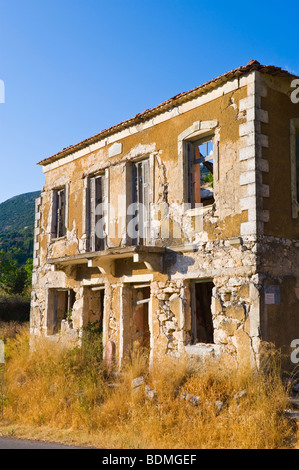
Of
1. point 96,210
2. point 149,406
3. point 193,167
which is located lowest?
point 149,406

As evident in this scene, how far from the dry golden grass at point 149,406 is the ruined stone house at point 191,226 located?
0.90m

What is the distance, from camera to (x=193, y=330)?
10.4 m

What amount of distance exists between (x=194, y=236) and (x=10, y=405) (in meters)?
5.24

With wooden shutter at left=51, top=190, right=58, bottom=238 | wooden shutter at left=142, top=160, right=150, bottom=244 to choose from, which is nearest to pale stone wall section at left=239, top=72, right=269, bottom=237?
wooden shutter at left=142, top=160, right=150, bottom=244

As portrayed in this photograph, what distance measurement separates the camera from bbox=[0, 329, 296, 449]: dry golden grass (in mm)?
6910

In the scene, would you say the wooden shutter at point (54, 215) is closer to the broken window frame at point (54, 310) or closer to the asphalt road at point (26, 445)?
the broken window frame at point (54, 310)

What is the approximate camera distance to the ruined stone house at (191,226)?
9367 mm

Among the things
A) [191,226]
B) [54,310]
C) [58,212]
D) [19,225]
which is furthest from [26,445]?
[19,225]

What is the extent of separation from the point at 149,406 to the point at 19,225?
62.9 meters

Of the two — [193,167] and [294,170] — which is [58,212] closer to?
[193,167]

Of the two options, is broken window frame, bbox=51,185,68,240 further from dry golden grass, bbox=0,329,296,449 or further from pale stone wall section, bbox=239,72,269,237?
pale stone wall section, bbox=239,72,269,237

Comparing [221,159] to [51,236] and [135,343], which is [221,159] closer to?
[135,343]

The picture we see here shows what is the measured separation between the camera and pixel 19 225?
2680 inches
